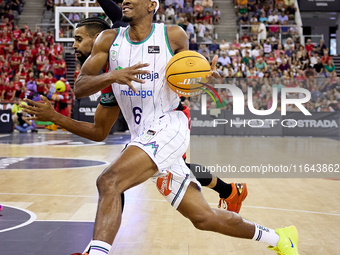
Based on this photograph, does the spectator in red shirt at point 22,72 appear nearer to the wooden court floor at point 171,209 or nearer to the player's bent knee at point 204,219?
the wooden court floor at point 171,209

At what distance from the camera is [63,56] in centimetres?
2258

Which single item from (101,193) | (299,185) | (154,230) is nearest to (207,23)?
(299,185)

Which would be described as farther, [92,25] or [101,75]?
[92,25]

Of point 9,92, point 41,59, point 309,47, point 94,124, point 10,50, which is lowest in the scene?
point 9,92

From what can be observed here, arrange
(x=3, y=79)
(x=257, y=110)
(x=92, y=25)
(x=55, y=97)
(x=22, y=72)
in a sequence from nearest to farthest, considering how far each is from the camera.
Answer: (x=92, y=25) → (x=257, y=110) → (x=55, y=97) → (x=3, y=79) → (x=22, y=72)

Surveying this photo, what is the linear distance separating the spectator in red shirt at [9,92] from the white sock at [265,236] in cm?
1823

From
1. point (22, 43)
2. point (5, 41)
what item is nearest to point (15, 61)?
point (22, 43)

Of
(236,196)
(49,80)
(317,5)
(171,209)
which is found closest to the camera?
(236,196)

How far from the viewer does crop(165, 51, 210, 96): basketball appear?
3.22 m

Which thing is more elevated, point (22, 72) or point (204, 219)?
point (22, 72)

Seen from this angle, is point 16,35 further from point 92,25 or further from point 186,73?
point 186,73

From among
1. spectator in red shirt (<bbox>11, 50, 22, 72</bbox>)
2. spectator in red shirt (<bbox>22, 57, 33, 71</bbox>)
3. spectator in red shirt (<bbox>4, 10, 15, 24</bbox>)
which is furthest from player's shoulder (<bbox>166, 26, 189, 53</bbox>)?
spectator in red shirt (<bbox>4, 10, 15, 24</bbox>)

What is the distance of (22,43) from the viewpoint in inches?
880

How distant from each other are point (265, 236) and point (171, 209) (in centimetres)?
226
